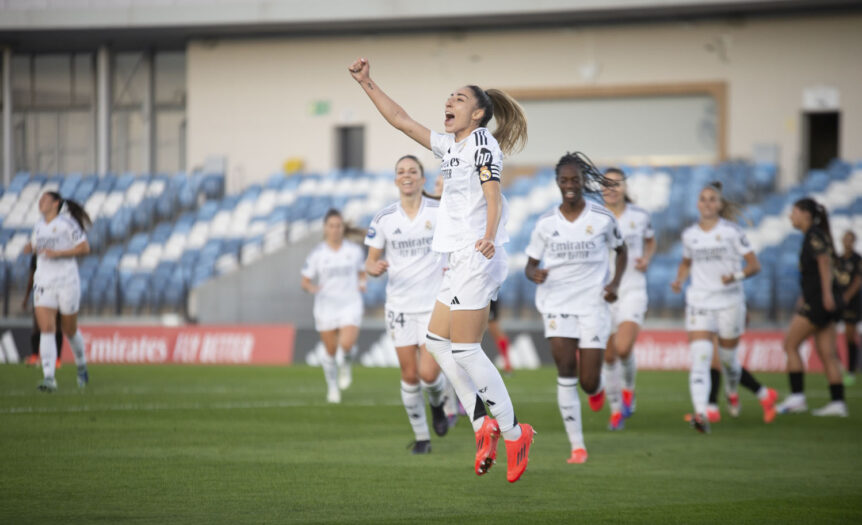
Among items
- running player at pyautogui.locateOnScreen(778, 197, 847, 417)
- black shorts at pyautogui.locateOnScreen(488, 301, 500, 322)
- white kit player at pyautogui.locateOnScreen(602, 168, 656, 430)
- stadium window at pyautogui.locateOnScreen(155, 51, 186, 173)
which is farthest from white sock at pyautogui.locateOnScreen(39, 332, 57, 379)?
stadium window at pyautogui.locateOnScreen(155, 51, 186, 173)

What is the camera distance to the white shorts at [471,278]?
25.6ft

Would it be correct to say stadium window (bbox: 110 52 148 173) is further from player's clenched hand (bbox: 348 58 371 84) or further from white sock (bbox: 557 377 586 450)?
player's clenched hand (bbox: 348 58 371 84)

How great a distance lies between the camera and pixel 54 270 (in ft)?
51.6

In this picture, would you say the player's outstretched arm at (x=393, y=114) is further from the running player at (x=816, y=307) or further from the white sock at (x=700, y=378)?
the running player at (x=816, y=307)

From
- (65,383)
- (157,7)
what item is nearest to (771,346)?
(65,383)

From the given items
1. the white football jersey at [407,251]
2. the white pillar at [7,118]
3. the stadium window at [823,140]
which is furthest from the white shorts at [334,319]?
the white pillar at [7,118]

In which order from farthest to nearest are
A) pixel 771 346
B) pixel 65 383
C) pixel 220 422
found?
pixel 771 346
pixel 65 383
pixel 220 422

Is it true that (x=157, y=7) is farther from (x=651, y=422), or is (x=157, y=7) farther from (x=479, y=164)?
(x=479, y=164)

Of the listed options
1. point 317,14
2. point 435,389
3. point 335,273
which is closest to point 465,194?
point 435,389

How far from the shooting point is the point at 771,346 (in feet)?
73.2

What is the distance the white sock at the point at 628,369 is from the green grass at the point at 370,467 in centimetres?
44

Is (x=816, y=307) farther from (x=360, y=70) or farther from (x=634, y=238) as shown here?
(x=360, y=70)

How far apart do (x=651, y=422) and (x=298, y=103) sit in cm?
2307

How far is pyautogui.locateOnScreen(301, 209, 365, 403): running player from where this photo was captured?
16.0 m
